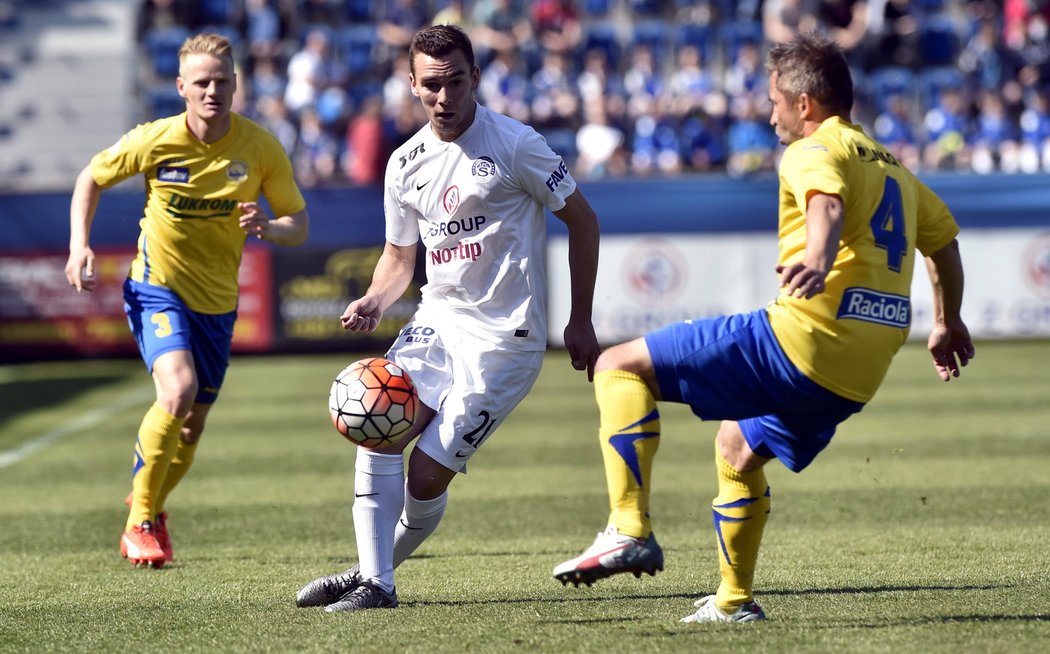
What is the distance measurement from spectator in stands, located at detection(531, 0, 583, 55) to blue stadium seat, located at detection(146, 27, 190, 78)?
5360 mm

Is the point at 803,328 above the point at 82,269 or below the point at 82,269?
above

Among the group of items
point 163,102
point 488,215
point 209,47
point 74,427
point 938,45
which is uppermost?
point 209,47

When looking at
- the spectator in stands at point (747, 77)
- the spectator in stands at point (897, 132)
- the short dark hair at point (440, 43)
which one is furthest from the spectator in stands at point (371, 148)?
the short dark hair at point (440, 43)

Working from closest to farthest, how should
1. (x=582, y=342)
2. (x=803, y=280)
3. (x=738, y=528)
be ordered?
(x=803, y=280), (x=582, y=342), (x=738, y=528)

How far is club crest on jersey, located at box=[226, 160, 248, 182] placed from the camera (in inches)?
275

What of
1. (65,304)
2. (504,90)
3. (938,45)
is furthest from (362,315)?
(938,45)

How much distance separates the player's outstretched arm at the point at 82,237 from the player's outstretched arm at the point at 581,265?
93.2 inches

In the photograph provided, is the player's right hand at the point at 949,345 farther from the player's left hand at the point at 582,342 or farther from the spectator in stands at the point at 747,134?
the spectator in stands at the point at 747,134

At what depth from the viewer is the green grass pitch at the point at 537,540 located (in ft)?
16.2

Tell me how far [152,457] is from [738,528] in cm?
293

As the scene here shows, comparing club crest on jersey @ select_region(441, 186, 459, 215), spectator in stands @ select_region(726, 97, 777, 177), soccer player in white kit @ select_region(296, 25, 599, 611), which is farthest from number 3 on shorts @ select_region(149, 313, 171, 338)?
spectator in stands @ select_region(726, 97, 777, 177)

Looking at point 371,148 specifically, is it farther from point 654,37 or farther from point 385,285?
point 385,285

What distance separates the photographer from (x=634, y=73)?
21.7m

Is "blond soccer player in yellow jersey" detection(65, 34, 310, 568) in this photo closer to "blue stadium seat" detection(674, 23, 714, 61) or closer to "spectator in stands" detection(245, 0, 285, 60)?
"spectator in stands" detection(245, 0, 285, 60)
